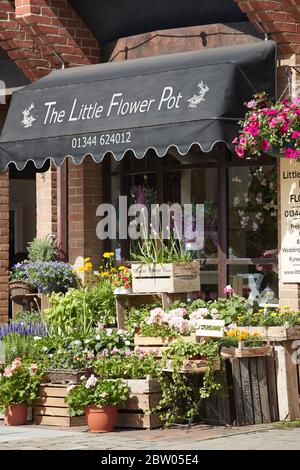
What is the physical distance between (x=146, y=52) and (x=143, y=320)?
352 cm

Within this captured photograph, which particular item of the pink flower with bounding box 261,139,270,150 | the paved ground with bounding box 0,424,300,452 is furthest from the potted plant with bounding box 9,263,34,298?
the pink flower with bounding box 261,139,270,150

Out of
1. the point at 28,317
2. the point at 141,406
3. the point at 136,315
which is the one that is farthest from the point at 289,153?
the point at 28,317

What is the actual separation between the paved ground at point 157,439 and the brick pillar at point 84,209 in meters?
4.17

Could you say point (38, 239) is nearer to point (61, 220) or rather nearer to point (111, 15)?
point (61, 220)

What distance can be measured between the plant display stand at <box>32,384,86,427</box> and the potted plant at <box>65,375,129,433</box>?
277 mm

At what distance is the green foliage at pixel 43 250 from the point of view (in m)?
15.2

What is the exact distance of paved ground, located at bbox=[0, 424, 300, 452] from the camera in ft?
32.7

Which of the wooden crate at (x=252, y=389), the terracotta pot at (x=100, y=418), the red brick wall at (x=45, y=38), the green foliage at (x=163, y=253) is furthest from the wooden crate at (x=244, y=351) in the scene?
the red brick wall at (x=45, y=38)

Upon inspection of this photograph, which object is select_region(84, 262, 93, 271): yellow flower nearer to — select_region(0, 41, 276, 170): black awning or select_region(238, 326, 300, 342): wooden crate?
select_region(0, 41, 276, 170): black awning

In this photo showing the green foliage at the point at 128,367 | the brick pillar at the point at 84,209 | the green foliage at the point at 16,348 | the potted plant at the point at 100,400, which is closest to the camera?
the potted plant at the point at 100,400

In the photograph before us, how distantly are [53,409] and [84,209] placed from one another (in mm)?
4202

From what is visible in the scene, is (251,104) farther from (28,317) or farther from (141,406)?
(28,317)

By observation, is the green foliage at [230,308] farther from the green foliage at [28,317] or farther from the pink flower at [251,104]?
the green foliage at [28,317]

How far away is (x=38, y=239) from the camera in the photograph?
611 inches
